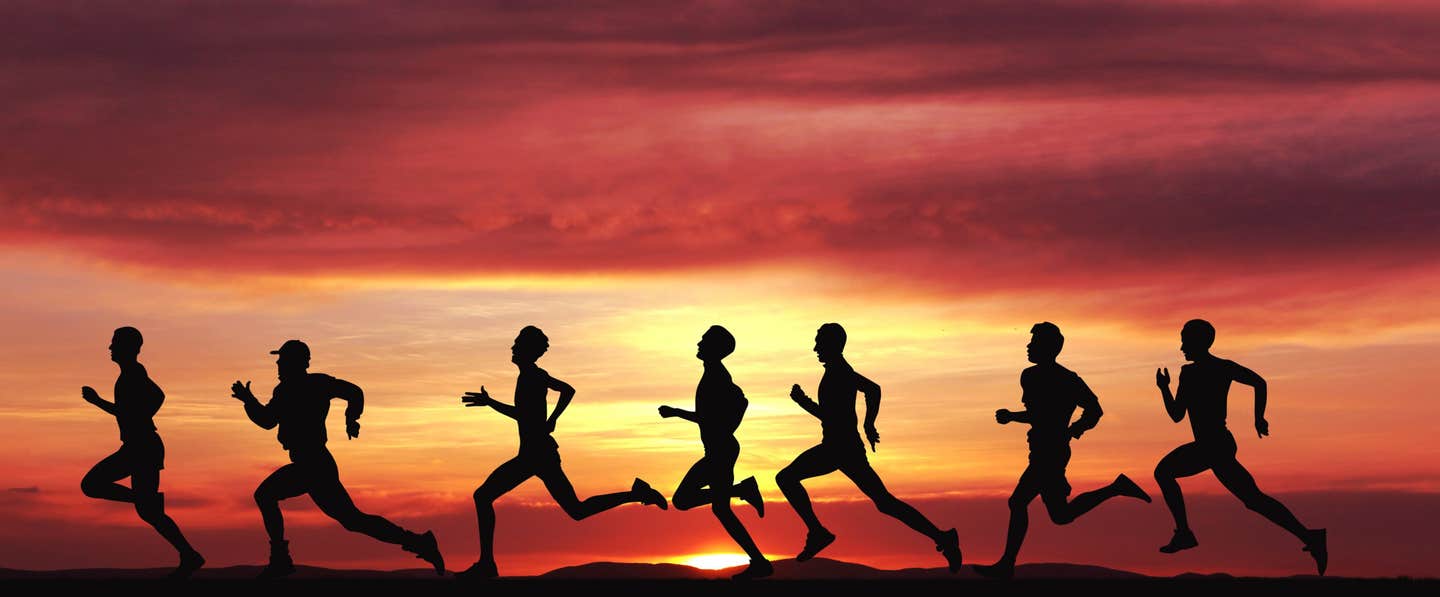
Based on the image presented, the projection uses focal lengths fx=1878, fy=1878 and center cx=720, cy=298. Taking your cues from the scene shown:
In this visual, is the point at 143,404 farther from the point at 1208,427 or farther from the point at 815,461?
the point at 1208,427

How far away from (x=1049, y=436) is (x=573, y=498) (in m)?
4.79

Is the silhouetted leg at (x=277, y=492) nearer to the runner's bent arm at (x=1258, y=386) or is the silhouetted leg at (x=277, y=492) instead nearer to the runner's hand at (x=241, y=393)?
the runner's hand at (x=241, y=393)

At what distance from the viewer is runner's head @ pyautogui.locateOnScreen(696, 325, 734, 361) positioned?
18.5 m

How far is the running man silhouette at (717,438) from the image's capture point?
1845cm

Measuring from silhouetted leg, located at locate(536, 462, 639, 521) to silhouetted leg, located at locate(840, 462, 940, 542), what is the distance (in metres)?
2.25

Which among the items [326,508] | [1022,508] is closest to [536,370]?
[326,508]

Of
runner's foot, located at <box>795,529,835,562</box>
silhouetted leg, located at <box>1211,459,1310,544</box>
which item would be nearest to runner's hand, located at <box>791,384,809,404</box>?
runner's foot, located at <box>795,529,835,562</box>

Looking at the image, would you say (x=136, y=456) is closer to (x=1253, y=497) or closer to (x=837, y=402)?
(x=837, y=402)

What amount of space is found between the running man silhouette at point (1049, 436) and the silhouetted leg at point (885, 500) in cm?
67

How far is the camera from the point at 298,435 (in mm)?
18484

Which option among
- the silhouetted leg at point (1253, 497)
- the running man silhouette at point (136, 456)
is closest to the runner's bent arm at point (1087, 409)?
the silhouetted leg at point (1253, 497)

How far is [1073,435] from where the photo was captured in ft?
61.3

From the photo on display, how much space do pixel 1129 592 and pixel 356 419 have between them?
7.53 metres

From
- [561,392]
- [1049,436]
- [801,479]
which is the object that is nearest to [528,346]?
[561,392]
